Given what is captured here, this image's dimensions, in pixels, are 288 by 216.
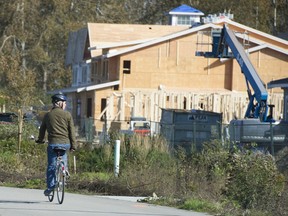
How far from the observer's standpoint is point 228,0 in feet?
254

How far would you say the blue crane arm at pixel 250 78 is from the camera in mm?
35188

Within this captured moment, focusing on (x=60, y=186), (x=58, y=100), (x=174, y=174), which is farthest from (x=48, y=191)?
(x=174, y=174)

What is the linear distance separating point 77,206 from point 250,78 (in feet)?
68.7

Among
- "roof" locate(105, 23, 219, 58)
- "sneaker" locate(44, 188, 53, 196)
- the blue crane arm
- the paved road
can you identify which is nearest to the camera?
the paved road

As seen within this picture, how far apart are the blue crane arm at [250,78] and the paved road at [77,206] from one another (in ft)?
52.0

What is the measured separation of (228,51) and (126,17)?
119 feet

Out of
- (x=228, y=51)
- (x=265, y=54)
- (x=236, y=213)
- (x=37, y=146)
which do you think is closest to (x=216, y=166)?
(x=236, y=213)

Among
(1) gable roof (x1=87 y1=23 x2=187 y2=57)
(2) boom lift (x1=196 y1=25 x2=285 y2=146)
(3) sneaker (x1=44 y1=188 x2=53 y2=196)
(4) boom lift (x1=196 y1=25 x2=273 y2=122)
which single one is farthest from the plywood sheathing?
(3) sneaker (x1=44 y1=188 x2=53 y2=196)

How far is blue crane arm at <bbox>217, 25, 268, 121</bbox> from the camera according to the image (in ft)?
115

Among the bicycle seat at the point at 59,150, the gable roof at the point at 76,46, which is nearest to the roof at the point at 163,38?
the gable roof at the point at 76,46

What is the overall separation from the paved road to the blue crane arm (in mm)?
15847

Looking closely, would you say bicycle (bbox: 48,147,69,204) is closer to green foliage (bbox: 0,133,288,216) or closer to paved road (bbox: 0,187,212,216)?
paved road (bbox: 0,187,212,216)

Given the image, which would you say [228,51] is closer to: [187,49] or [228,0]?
[187,49]

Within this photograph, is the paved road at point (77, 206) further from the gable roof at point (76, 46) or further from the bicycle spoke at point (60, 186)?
the gable roof at point (76, 46)
